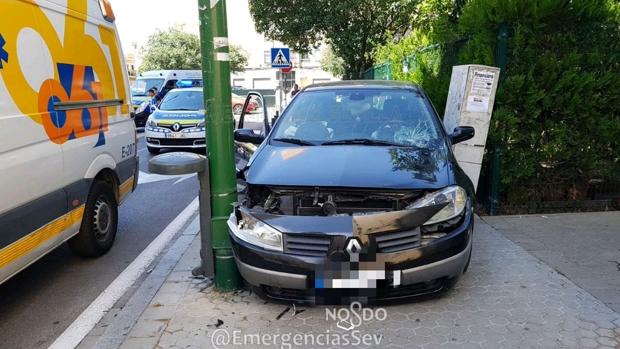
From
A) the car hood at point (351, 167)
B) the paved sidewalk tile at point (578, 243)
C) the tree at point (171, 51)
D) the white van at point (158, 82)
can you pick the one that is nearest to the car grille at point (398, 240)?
the car hood at point (351, 167)

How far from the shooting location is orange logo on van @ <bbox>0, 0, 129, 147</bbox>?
11.6ft

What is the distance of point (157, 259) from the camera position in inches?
193

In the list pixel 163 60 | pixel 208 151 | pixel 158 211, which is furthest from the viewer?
pixel 163 60

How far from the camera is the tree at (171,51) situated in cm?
4856

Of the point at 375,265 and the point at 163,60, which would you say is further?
the point at 163,60

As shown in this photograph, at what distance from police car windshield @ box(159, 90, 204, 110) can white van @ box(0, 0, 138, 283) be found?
7.15 metres

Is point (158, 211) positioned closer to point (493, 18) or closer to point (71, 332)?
point (71, 332)

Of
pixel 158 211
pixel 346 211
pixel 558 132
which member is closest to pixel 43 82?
pixel 346 211

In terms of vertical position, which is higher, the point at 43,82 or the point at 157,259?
the point at 43,82

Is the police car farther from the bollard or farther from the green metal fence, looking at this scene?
the bollard

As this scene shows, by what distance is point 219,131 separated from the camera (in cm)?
376

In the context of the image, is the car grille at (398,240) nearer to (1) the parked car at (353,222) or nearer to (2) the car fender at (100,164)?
(1) the parked car at (353,222)

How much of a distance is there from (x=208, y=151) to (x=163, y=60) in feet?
157

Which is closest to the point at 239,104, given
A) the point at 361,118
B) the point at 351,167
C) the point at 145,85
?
the point at 145,85
